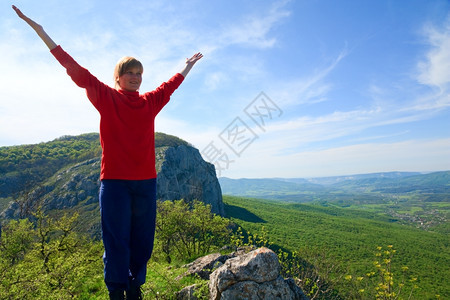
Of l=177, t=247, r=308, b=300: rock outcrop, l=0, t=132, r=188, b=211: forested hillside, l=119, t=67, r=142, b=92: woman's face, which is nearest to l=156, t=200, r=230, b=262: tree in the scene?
l=177, t=247, r=308, b=300: rock outcrop

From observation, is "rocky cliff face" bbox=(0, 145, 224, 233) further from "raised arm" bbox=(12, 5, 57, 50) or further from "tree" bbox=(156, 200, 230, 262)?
"raised arm" bbox=(12, 5, 57, 50)

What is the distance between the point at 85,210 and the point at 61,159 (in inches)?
1737

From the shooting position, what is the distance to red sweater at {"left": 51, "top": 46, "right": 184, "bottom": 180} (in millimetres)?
2830

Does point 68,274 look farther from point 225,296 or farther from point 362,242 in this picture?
point 362,242

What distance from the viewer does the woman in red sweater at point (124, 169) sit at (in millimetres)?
2889

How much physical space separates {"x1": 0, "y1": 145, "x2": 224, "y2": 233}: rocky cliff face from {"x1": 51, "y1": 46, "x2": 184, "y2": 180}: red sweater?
48041mm

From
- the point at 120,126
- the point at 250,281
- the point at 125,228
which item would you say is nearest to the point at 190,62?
the point at 120,126

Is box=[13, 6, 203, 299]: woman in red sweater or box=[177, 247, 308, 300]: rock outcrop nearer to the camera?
box=[13, 6, 203, 299]: woman in red sweater

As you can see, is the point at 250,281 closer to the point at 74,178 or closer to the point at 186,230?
the point at 186,230

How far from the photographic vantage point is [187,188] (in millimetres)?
82938

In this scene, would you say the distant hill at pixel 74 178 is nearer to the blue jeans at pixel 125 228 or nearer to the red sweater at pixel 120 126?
the blue jeans at pixel 125 228

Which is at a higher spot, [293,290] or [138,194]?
[138,194]

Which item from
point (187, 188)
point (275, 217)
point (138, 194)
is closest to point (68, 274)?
point (138, 194)

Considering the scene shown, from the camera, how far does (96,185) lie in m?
64.8
